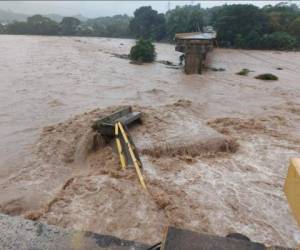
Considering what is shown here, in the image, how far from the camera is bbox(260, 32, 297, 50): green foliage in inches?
1167

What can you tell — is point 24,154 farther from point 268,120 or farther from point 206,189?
point 268,120

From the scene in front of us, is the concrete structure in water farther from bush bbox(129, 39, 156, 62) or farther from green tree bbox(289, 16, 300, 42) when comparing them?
green tree bbox(289, 16, 300, 42)

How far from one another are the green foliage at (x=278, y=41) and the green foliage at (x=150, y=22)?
50.4 ft

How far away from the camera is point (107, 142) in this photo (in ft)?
22.6

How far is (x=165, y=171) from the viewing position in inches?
223

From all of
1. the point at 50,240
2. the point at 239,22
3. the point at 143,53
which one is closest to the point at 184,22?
the point at 239,22

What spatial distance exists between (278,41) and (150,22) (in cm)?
1824

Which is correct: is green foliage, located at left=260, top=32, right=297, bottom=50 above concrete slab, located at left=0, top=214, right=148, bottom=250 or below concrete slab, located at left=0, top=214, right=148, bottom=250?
below

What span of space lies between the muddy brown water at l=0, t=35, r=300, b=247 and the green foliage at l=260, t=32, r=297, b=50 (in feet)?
63.6

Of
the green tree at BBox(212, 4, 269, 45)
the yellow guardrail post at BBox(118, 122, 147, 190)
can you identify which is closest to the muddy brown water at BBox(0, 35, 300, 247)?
the yellow guardrail post at BBox(118, 122, 147, 190)

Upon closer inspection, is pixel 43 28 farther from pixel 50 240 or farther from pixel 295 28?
pixel 50 240

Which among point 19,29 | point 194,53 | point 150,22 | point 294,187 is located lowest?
point 19,29

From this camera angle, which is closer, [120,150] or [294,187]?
[294,187]

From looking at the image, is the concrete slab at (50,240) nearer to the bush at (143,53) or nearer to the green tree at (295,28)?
the bush at (143,53)
